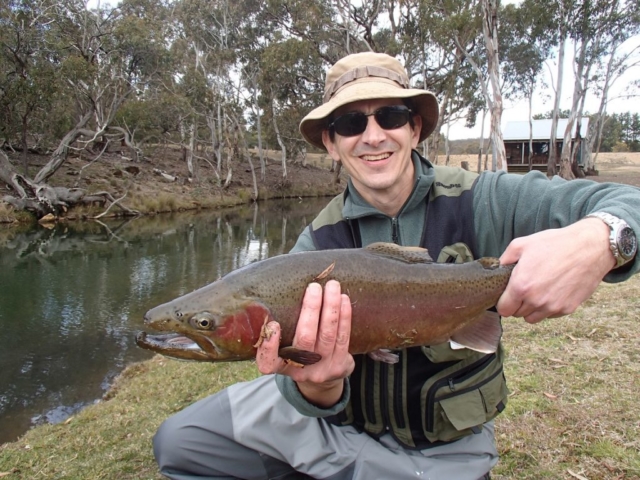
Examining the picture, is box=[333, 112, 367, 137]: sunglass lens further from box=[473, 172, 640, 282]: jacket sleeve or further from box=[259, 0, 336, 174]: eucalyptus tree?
box=[259, 0, 336, 174]: eucalyptus tree

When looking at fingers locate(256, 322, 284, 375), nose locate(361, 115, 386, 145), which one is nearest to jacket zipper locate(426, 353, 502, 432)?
fingers locate(256, 322, 284, 375)

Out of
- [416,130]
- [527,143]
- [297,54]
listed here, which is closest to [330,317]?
[416,130]

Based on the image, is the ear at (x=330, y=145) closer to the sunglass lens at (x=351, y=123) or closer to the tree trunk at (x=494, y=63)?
the sunglass lens at (x=351, y=123)

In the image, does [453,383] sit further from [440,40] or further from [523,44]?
[523,44]

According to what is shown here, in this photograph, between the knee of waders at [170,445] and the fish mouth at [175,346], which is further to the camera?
the knee of waders at [170,445]

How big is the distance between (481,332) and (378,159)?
1.20 metres

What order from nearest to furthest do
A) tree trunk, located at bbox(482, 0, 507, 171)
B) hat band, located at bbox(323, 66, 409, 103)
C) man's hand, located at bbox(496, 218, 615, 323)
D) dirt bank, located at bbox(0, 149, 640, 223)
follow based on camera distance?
man's hand, located at bbox(496, 218, 615, 323) → hat band, located at bbox(323, 66, 409, 103) → tree trunk, located at bbox(482, 0, 507, 171) → dirt bank, located at bbox(0, 149, 640, 223)

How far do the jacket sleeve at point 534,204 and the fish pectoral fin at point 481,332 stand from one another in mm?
557

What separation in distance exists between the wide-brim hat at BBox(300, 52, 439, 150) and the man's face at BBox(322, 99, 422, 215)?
0.28ft

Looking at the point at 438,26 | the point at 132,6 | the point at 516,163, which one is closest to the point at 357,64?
the point at 438,26

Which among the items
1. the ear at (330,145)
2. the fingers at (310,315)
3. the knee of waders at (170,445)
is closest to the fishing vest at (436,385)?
the fingers at (310,315)

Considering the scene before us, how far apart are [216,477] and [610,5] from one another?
35.0m

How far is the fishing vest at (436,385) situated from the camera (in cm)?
276

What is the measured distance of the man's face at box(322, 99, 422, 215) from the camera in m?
3.04
